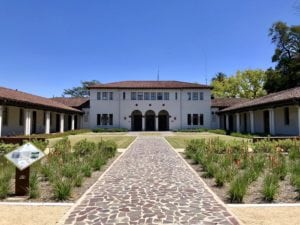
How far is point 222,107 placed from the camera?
4978cm

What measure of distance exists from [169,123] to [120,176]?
39.2 metres

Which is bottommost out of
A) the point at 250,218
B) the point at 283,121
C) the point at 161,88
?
the point at 250,218

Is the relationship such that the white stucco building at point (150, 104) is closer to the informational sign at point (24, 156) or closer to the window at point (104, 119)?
the window at point (104, 119)

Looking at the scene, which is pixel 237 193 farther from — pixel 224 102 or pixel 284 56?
pixel 284 56

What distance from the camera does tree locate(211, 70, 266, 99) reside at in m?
66.2

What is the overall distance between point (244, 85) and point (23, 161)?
213 ft

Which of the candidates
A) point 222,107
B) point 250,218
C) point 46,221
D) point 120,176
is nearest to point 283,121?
point 222,107

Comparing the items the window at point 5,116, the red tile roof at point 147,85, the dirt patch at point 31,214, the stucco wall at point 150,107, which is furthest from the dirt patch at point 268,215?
the stucco wall at point 150,107

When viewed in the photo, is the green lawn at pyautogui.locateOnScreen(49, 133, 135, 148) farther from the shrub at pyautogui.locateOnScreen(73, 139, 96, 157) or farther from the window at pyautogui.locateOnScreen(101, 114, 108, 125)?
the window at pyautogui.locateOnScreen(101, 114, 108, 125)

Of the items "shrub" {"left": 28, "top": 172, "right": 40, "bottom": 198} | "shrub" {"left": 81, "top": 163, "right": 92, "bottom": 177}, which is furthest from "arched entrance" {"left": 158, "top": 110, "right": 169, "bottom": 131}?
"shrub" {"left": 28, "top": 172, "right": 40, "bottom": 198}

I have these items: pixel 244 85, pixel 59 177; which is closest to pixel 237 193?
pixel 59 177

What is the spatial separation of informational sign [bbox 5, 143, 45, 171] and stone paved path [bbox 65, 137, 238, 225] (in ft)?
5.17

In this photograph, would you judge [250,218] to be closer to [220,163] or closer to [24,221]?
[24,221]

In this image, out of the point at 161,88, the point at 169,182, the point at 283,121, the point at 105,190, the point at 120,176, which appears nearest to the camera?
the point at 105,190
